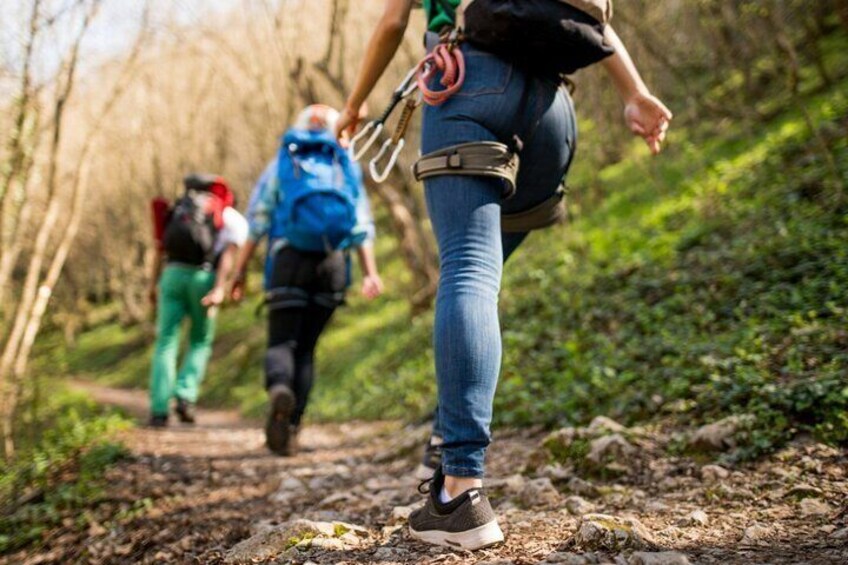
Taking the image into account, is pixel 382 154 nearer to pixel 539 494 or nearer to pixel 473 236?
pixel 473 236

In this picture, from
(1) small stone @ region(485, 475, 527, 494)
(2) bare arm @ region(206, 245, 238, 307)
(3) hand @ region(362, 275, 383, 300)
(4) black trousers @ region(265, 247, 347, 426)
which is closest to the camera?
(1) small stone @ region(485, 475, 527, 494)

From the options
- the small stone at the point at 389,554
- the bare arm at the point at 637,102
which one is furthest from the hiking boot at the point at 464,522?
the bare arm at the point at 637,102

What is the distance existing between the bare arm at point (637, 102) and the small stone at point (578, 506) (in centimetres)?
121

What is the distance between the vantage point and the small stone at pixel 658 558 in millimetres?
1562

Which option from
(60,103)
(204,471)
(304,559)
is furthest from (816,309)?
(60,103)

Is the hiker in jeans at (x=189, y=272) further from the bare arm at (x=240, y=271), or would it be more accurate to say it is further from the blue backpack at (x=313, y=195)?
the blue backpack at (x=313, y=195)

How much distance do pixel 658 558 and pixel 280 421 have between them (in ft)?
9.71

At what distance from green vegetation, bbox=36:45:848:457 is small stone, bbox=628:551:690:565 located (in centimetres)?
116

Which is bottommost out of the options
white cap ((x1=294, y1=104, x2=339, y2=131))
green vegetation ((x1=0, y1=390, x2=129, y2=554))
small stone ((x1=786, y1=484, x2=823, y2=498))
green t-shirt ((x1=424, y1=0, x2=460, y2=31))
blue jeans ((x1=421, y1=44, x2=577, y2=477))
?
green vegetation ((x1=0, y1=390, x2=129, y2=554))

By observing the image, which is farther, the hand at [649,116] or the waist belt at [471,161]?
the hand at [649,116]

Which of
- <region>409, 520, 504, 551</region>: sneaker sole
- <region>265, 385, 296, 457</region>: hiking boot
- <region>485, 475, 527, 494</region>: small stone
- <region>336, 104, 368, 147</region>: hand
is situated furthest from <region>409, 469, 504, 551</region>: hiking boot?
<region>265, 385, 296, 457</region>: hiking boot

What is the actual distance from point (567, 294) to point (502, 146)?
4517mm

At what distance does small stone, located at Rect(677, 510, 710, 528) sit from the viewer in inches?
78.7

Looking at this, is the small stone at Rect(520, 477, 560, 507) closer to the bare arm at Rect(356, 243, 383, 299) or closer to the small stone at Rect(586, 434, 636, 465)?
the small stone at Rect(586, 434, 636, 465)
